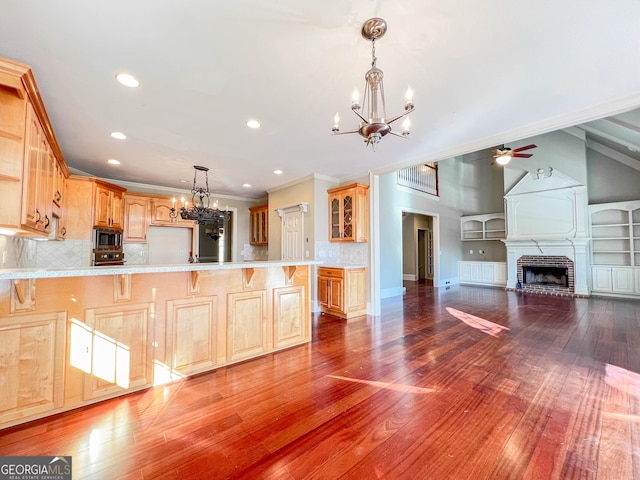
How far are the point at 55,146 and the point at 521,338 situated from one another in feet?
20.3

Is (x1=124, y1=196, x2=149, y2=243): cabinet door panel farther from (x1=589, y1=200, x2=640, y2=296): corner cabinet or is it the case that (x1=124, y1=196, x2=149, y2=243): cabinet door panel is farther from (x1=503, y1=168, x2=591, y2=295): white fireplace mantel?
(x1=589, y1=200, x2=640, y2=296): corner cabinet

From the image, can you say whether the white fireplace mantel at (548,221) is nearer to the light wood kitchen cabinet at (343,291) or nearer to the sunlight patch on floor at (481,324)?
the sunlight patch on floor at (481,324)

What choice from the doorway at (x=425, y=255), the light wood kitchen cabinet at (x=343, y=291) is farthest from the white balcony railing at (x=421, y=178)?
the light wood kitchen cabinet at (x=343, y=291)

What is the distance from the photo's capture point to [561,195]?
6703 millimetres

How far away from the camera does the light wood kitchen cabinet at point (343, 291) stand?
4.51 metres

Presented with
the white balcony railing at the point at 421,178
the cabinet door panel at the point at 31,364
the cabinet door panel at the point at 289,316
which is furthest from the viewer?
the white balcony railing at the point at 421,178

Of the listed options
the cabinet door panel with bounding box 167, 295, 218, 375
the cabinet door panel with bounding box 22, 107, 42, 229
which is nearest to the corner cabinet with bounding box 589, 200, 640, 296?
the cabinet door panel with bounding box 167, 295, 218, 375

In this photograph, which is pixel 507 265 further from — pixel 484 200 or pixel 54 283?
pixel 54 283

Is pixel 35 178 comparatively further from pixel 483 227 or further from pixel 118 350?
pixel 483 227

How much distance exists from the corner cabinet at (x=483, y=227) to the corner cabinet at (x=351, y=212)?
5664mm

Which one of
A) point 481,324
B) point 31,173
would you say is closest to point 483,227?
point 481,324

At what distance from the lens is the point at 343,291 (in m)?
4.49

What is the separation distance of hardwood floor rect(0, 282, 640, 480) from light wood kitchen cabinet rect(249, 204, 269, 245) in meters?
4.03

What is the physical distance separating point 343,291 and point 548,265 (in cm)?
615
